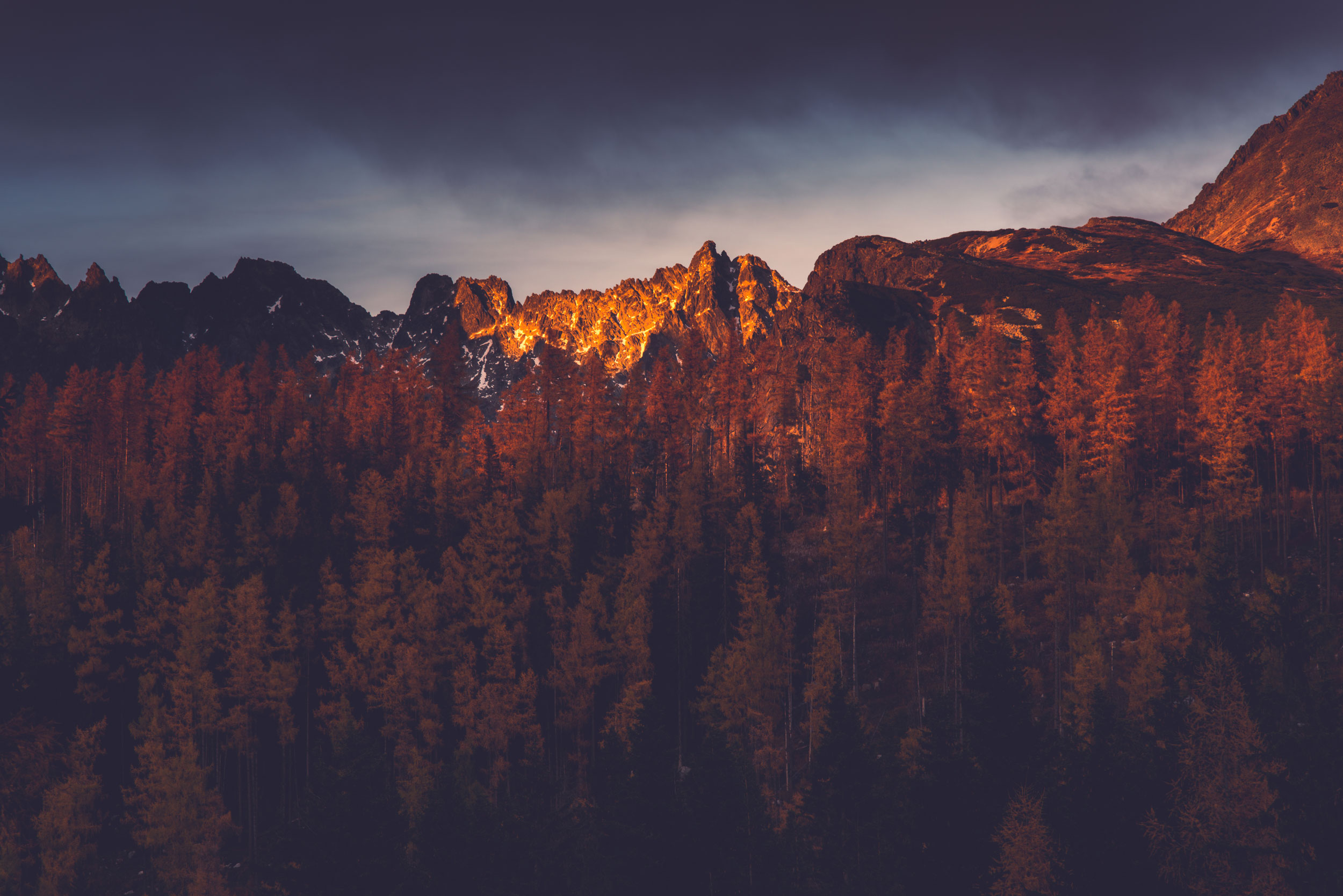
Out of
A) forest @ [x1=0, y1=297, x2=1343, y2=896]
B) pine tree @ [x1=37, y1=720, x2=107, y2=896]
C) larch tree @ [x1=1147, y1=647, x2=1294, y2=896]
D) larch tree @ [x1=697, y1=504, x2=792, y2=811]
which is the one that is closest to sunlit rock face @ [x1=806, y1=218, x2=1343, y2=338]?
forest @ [x1=0, y1=297, x2=1343, y2=896]

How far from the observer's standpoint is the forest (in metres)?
33.0

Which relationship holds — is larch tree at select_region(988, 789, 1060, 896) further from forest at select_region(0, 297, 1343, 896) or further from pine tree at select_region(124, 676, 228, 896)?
pine tree at select_region(124, 676, 228, 896)

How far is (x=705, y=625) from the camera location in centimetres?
6184

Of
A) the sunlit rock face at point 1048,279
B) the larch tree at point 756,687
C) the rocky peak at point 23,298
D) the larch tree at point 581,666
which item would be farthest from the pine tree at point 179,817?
the rocky peak at point 23,298

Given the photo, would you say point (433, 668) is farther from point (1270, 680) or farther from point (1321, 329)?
point (1321, 329)

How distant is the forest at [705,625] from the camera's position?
32969 mm

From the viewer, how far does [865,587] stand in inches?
2461

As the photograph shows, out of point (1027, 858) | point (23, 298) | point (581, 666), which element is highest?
point (23, 298)

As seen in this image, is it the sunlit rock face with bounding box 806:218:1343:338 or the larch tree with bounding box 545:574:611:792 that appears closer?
the larch tree with bounding box 545:574:611:792

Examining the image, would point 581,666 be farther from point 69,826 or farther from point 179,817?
point 69,826

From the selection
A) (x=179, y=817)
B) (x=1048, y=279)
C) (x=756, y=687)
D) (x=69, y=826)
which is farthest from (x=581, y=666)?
(x=1048, y=279)

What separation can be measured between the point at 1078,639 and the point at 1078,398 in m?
23.9

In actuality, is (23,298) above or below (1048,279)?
above

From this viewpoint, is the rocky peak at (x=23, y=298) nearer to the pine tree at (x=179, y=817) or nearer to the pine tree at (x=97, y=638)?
the pine tree at (x=97, y=638)
